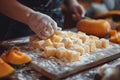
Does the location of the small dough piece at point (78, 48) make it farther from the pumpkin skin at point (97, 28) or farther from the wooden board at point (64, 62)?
the pumpkin skin at point (97, 28)

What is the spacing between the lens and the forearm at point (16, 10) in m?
1.08

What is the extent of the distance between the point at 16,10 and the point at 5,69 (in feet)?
1.24

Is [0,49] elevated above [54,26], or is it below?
below

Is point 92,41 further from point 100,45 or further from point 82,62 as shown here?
point 82,62

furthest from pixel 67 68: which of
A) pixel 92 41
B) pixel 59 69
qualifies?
pixel 92 41

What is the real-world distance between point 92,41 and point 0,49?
1.38 ft

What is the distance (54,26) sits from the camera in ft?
3.48

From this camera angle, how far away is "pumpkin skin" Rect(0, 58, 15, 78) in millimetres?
793

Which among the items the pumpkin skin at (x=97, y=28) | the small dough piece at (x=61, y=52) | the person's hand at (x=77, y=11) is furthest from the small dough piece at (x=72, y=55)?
the person's hand at (x=77, y=11)

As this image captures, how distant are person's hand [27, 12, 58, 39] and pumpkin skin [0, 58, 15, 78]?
264 millimetres

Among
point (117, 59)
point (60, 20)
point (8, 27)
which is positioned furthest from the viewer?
point (60, 20)

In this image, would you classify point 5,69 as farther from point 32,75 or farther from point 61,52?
point 61,52

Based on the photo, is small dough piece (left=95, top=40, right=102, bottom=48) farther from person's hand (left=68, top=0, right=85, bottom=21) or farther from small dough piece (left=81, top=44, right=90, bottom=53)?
person's hand (left=68, top=0, right=85, bottom=21)

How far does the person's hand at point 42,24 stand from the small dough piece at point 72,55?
17cm
